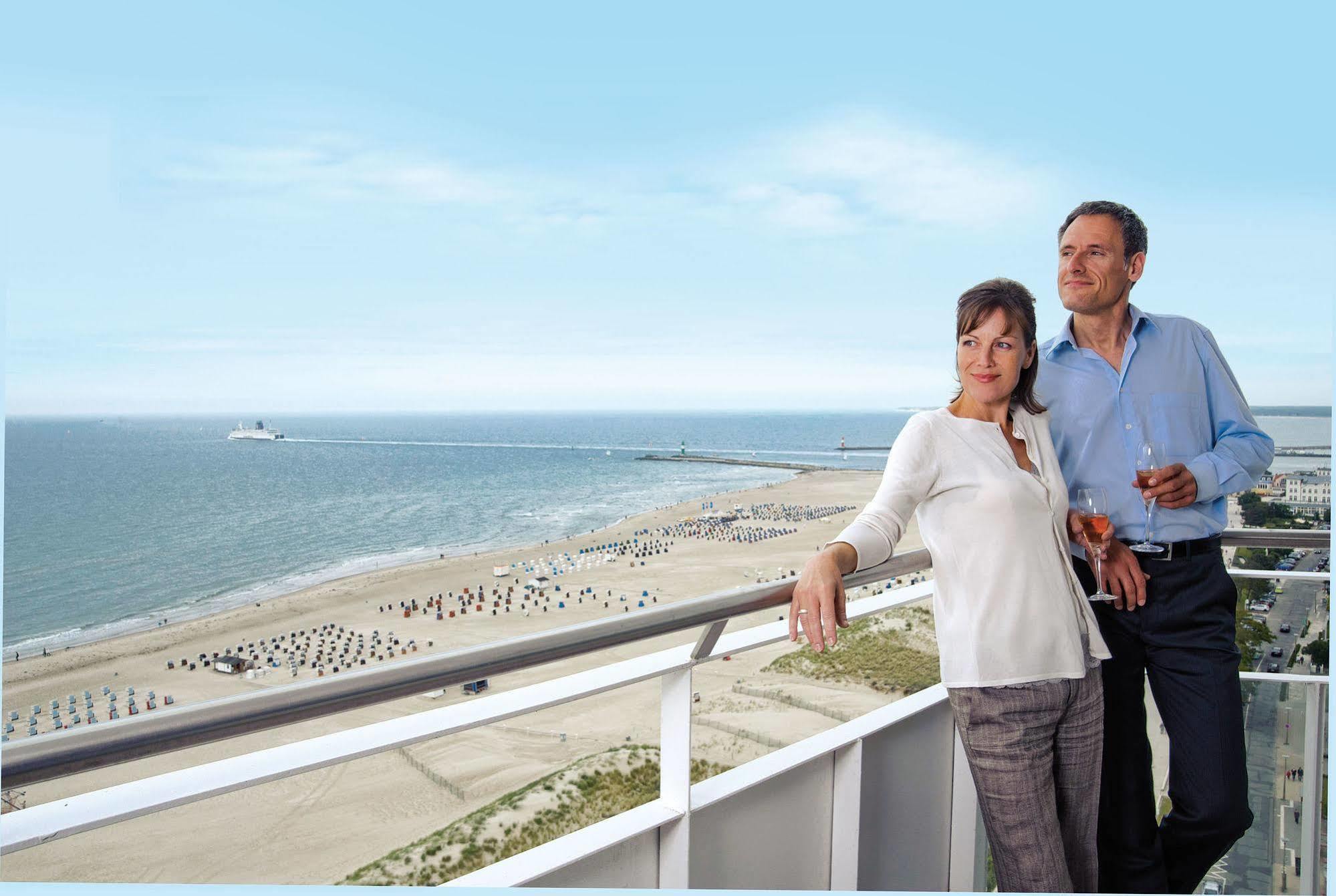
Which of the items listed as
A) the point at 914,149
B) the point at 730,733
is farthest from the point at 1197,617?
the point at 914,149


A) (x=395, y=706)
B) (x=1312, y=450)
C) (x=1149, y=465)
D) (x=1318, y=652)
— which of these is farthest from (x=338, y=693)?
(x=395, y=706)

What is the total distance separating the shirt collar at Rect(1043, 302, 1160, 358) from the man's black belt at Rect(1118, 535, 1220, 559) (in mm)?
380

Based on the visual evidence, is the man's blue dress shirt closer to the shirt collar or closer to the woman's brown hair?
the shirt collar

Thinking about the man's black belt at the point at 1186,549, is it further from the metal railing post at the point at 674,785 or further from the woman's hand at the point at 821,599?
the metal railing post at the point at 674,785

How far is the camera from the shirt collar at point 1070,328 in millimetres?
1675

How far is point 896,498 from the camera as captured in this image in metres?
1.25

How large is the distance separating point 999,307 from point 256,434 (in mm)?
62451

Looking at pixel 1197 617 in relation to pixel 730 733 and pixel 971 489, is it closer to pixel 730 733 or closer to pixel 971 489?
pixel 971 489

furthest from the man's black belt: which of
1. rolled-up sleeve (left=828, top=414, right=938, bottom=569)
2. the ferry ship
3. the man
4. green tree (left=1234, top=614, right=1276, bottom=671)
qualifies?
the ferry ship

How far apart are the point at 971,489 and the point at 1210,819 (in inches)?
33.7

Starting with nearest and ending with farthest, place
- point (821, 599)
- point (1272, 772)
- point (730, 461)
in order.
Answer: point (821, 599) < point (1272, 772) < point (730, 461)

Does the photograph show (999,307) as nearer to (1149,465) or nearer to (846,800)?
(1149,465)

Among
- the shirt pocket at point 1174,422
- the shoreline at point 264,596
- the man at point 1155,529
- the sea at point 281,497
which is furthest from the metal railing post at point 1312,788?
the sea at point 281,497

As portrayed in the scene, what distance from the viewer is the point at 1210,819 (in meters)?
1.60
